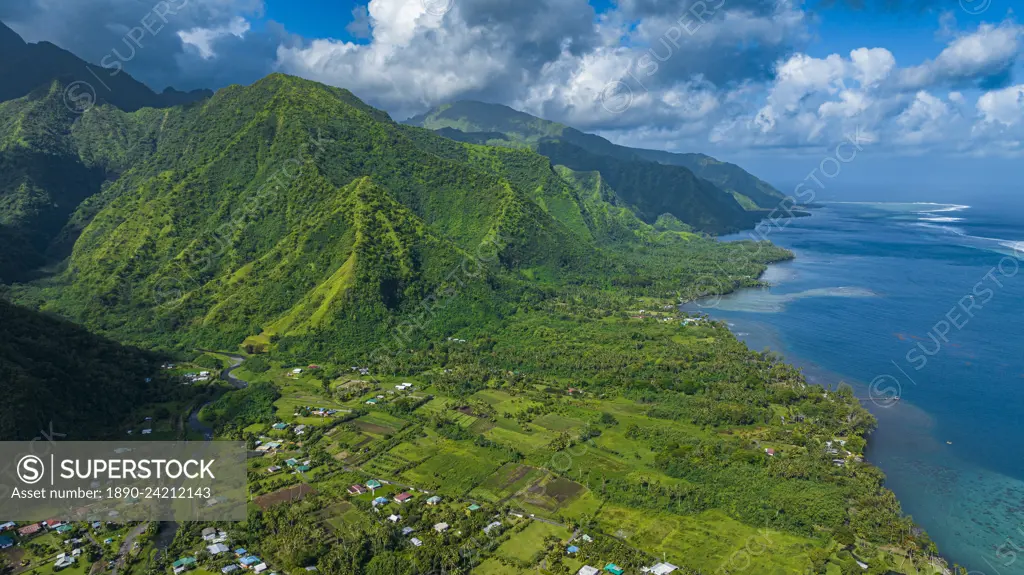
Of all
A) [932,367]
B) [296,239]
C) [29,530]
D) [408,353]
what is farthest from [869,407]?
[296,239]

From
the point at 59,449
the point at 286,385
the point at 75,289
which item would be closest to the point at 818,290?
the point at 286,385

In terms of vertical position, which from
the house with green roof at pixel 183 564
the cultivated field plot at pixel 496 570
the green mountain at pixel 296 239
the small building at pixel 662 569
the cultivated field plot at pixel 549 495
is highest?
the green mountain at pixel 296 239

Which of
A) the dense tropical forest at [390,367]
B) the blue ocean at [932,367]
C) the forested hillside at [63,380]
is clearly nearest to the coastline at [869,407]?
the blue ocean at [932,367]

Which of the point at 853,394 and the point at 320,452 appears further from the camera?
the point at 853,394

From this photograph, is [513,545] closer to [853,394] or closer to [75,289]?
[853,394]

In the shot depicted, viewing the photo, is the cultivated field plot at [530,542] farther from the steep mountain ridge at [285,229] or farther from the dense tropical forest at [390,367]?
the steep mountain ridge at [285,229]

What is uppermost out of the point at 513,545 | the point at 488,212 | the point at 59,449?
the point at 488,212
